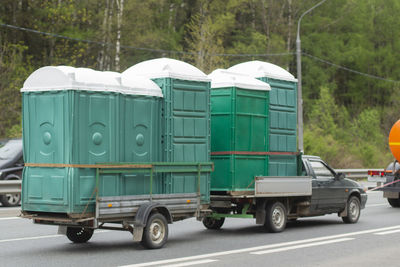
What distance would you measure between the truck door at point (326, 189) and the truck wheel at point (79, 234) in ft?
15.8

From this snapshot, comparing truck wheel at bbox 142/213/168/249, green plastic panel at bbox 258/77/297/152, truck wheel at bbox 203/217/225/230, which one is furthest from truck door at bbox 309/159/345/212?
truck wheel at bbox 142/213/168/249

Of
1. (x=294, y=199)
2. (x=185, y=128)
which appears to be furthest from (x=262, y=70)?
(x=185, y=128)

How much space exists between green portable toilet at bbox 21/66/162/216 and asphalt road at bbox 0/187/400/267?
0.87 metres

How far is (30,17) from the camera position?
140 feet

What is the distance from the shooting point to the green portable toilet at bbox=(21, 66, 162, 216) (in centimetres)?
1058

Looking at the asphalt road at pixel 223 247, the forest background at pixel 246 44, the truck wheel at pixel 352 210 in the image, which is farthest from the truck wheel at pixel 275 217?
the forest background at pixel 246 44

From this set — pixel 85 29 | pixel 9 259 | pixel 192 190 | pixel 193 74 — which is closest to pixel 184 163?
pixel 192 190

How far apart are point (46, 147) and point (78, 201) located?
106 cm

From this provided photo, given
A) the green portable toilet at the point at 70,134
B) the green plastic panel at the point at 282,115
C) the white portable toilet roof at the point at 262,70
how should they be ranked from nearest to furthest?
1. the green portable toilet at the point at 70,134
2. the green plastic panel at the point at 282,115
3. the white portable toilet roof at the point at 262,70

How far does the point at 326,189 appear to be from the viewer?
14891mm

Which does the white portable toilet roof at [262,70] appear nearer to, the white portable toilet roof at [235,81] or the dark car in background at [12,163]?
the white portable toilet roof at [235,81]

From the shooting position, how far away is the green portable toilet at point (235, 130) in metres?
13.2

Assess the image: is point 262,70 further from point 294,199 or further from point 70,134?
point 70,134

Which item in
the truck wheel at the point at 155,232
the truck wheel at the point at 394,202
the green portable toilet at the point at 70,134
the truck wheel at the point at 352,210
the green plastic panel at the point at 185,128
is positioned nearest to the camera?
the green portable toilet at the point at 70,134
